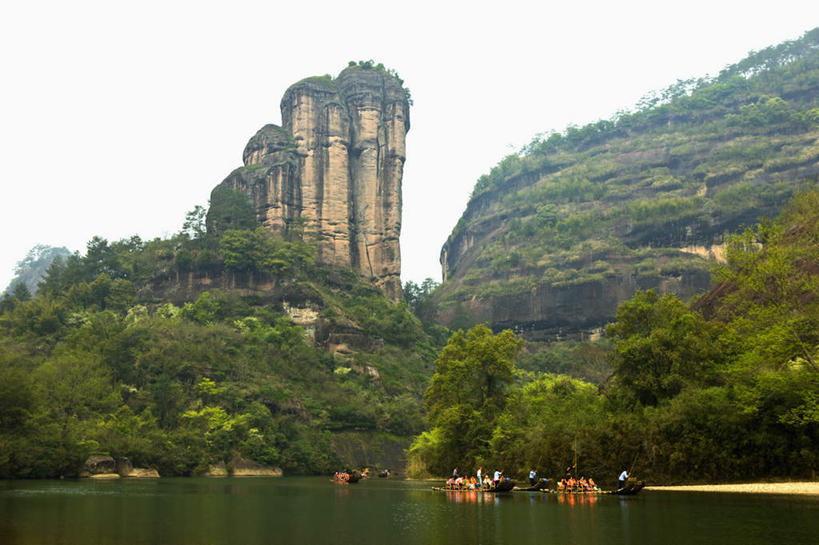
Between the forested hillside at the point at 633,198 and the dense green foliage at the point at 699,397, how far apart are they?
2683 inches

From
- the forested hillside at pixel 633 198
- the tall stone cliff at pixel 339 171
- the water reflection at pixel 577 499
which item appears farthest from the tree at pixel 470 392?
the forested hillside at pixel 633 198

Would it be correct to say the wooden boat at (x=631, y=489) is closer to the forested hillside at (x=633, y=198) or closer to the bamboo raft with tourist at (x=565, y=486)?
the bamboo raft with tourist at (x=565, y=486)

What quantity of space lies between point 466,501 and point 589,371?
60530mm

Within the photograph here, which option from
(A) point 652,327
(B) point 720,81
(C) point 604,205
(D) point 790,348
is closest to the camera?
(D) point 790,348

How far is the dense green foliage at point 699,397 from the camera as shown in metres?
33.5

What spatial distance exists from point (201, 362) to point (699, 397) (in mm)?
59491

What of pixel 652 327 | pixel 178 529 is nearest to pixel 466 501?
pixel 178 529

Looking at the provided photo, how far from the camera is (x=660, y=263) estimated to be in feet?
393

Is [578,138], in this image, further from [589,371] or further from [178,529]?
[178,529]

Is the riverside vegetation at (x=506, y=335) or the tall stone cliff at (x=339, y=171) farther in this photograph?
the tall stone cliff at (x=339, y=171)

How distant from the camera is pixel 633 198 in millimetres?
139500

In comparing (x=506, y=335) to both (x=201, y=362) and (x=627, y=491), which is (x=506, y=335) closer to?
(x=627, y=491)

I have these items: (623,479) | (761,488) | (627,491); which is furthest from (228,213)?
(761,488)

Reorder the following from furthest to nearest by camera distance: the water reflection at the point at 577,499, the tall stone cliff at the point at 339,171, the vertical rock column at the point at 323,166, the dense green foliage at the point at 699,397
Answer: the vertical rock column at the point at 323,166, the tall stone cliff at the point at 339,171, the dense green foliage at the point at 699,397, the water reflection at the point at 577,499
